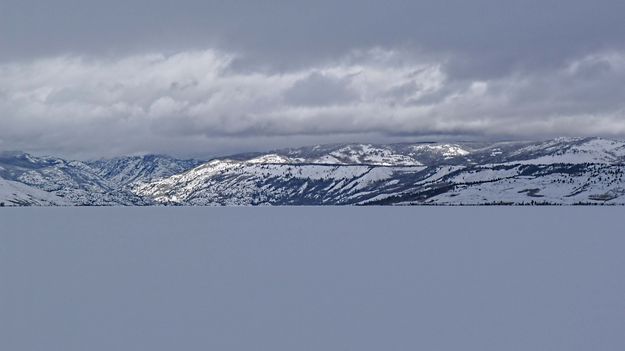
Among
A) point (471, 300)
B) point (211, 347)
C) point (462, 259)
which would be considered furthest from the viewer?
point (462, 259)

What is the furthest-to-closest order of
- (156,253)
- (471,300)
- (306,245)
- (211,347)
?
1. (306,245)
2. (156,253)
3. (471,300)
4. (211,347)

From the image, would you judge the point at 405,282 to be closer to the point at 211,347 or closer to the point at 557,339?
the point at 557,339

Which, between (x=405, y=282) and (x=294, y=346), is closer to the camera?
(x=294, y=346)

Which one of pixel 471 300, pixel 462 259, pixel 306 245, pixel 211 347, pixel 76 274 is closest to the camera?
pixel 211 347

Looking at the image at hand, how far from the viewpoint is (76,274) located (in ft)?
320

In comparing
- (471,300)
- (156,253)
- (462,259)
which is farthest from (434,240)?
(471,300)

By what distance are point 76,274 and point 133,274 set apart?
892 centimetres

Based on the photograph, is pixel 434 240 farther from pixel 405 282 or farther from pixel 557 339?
pixel 557 339

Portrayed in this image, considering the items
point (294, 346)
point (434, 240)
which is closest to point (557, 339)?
point (294, 346)

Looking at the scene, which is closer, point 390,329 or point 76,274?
point 390,329

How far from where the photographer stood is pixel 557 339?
52.9m

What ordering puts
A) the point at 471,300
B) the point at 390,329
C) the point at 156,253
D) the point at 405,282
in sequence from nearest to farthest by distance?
the point at 390,329 < the point at 471,300 < the point at 405,282 < the point at 156,253

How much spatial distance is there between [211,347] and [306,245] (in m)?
106

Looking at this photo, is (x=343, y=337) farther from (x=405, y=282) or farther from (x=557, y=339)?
(x=405, y=282)
